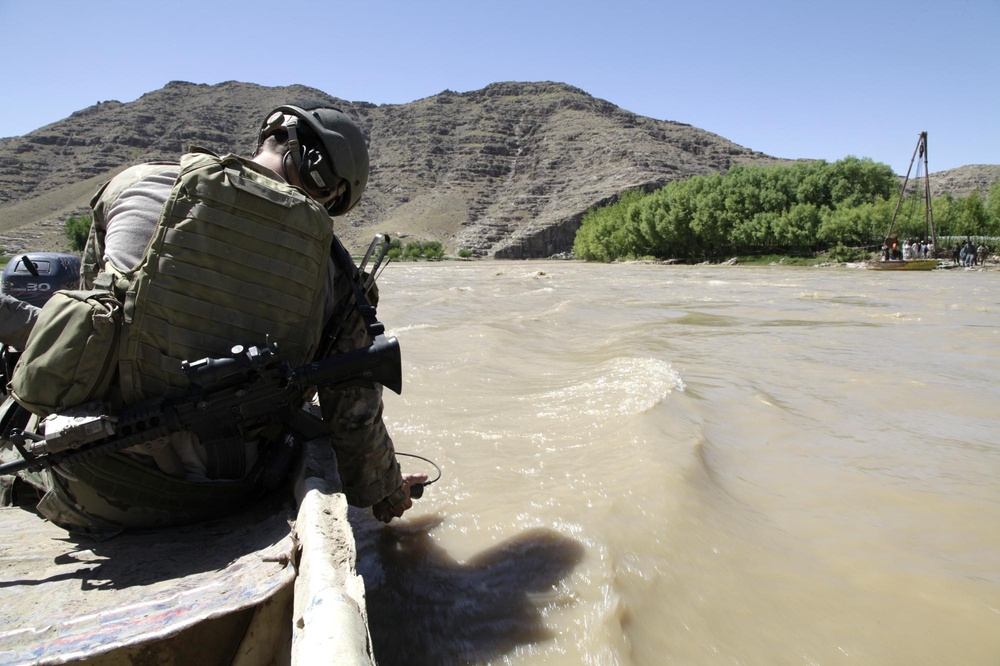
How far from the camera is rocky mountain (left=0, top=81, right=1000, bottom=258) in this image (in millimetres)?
103250

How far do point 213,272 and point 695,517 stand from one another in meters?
2.44

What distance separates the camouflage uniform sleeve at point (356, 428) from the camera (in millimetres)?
2377

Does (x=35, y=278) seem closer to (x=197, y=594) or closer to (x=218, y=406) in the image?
(x=218, y=406)

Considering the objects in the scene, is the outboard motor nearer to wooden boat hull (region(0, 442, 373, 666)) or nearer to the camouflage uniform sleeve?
wooden boat hull (region(0, 442, 373, 666))

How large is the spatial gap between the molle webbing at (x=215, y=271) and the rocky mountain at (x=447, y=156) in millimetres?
96056

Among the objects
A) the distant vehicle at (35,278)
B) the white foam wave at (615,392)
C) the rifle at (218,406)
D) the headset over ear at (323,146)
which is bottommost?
the white foam wave at (615,392)

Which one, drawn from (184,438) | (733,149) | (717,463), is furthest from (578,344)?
(733,149)

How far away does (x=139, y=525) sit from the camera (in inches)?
82.7

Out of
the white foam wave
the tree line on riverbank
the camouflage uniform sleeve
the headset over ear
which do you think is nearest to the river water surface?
the white foam wave

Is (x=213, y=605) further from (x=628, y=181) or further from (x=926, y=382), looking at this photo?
(x=628, y=181)

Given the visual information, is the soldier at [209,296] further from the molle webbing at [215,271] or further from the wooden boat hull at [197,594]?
the wooden boat hull at [197,594]

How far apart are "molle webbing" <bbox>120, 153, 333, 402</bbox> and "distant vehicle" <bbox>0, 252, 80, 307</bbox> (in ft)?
6.17

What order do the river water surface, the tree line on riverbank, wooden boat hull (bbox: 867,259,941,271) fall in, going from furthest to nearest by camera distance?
the tree line on riverbank < wooden boat hull (bbox: 867,259,941,271) < the river water surface

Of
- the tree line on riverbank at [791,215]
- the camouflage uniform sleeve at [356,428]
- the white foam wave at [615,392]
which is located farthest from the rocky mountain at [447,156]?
the camouflage uniform sleeve at [356,428]
